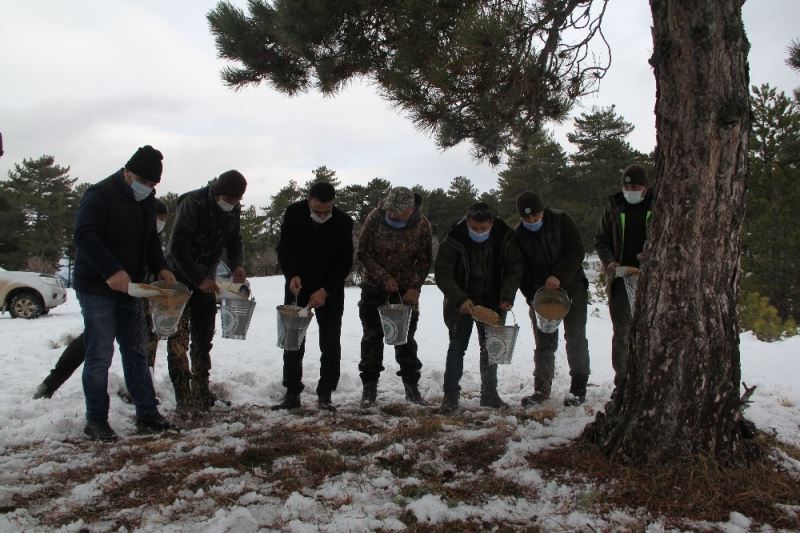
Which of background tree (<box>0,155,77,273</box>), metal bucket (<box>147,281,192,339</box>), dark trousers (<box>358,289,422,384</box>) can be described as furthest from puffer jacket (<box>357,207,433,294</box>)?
background tree (<box>0,155,77,273</box>)

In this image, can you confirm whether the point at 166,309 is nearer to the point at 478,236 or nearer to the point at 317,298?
the point at 317,298

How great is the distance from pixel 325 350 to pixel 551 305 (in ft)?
6.11

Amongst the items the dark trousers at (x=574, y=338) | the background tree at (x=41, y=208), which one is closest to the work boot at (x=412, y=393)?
the dark trousers at (x=574, y=338)

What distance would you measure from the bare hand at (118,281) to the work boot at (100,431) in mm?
956

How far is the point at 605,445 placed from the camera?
2904 millimetres

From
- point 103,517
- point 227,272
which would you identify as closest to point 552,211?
point 227,272

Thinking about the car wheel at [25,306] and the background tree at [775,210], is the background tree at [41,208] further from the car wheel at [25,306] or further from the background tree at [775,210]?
the background tree at [775,210]

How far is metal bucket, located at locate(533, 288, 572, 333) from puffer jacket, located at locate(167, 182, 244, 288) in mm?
2506

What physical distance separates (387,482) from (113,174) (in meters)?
2.76

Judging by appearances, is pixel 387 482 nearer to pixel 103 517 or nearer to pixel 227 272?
pixel 103 517

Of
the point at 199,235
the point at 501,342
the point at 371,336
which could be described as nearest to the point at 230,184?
the point at 199,235

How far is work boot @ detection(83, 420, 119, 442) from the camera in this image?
369cm

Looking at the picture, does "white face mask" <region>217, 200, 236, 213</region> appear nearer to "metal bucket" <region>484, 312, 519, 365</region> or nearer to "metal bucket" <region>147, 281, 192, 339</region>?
"metal bucket" <region>147, 281, 192, 339</region>

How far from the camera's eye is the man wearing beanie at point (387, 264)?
15.6 ft
